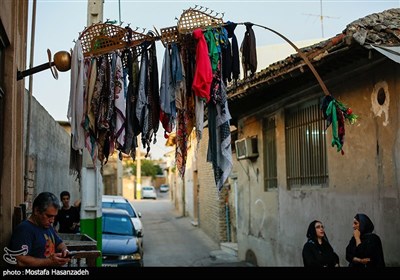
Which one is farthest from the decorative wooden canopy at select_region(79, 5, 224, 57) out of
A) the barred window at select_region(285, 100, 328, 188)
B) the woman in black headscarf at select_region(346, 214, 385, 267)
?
the barred window at select_region(285, 100, 328, 188)

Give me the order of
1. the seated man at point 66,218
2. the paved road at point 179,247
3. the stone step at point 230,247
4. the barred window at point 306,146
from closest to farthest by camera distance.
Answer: the barred window at point 306,146 < the seated man at point 66,218 < the paved road at point 179,247 < the stone step at point 230,247

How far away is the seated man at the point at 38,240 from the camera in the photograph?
390 centimetres

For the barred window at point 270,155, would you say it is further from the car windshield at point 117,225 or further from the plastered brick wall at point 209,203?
the plastered brick wall at point 209,203

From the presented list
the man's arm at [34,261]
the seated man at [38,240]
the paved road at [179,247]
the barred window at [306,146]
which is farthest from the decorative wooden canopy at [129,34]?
the paved road at [179,247]

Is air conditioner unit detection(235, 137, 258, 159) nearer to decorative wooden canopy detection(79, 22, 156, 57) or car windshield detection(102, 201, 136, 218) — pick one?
car windshield detection(102, 201, 136, 218)

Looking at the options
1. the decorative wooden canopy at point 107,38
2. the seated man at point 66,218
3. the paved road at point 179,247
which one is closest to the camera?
the decorative wooden canopy at point 107,38

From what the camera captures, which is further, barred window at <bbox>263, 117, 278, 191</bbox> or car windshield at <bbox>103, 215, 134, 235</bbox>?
car windshield at <bbox>103, 215, 134, 235</bbox>

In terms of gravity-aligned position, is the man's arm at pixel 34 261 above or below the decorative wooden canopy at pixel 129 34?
below

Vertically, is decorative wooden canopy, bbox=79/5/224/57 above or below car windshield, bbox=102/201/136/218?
above

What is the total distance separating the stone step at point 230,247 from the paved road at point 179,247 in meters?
0.14

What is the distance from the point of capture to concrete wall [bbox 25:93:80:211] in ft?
28.5

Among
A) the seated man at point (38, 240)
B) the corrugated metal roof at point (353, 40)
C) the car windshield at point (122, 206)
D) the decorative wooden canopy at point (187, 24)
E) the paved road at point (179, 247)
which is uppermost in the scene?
the corrugated metal roof at point (353, 40)

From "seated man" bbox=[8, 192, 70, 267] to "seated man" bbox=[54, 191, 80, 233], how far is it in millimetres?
4526

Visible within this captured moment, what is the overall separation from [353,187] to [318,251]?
4.94ft
